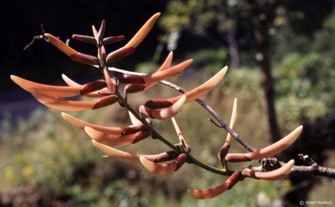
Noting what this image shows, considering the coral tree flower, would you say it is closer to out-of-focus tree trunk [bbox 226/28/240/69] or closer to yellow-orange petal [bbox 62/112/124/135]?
yellow-orange petal [bbox 62/112/124/135]

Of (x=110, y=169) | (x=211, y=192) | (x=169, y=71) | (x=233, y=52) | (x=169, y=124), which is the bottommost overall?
(x=233, y=52)

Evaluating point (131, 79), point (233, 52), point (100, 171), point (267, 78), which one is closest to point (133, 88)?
point (131, 79)

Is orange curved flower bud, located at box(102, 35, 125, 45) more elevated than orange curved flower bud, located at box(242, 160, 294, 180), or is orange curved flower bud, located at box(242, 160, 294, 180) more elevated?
orange curved flower bud, located at box(102, 35, 125, 45)

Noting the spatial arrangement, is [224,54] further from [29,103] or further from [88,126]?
[88,126]

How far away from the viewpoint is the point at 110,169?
4.15 meters

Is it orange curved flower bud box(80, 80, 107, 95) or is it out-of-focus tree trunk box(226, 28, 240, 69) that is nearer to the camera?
orange curved flower bud box(80, 80, 107, 95)

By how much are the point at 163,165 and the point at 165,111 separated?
0.18ft

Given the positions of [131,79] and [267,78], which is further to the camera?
[267,78]

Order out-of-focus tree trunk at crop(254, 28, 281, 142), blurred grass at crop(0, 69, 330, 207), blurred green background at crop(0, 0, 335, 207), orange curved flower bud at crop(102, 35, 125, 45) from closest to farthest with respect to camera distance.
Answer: orange curved flower bud at crop(102, 35, 125, 45) → blurred green background at crop(0, 0, 335, 207) → out-of-focus tree trunk at crop(254, 28, 281, 142) → blurred grass at crop(0, 69, 330, 207)

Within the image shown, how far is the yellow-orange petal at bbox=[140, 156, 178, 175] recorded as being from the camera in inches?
19.7

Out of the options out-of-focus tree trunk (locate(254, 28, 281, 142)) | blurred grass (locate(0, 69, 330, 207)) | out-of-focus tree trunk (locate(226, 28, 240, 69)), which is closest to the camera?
out-of-focus tree trunk (locate(254, 28, 281, 142))

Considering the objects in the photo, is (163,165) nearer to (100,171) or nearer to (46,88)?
(46,88)

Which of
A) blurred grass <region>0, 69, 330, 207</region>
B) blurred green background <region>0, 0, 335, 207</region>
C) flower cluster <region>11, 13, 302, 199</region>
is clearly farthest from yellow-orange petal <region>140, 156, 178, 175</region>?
blurred grass <region>0, 69, 330, 207</region>

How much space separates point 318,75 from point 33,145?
4035 mm
